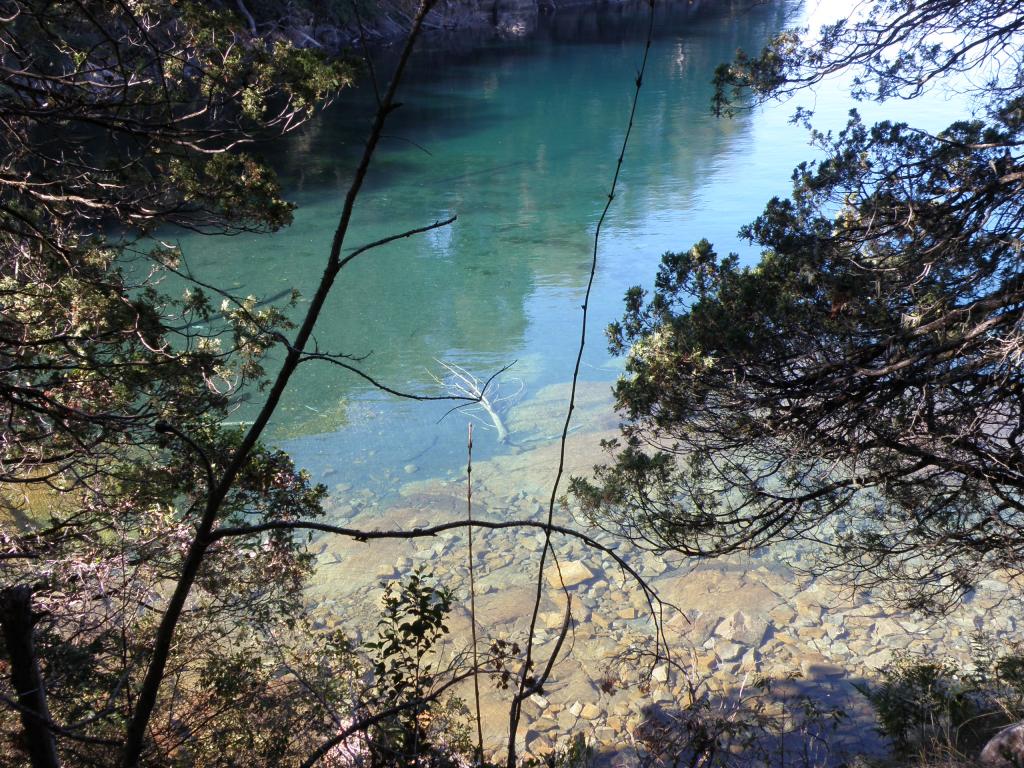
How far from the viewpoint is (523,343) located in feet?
41.3

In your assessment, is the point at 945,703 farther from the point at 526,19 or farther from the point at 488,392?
the point at 526,19

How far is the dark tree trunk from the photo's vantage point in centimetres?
146

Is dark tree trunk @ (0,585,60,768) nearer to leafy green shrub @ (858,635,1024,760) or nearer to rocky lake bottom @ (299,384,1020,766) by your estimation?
leafy green shrub @ (858,635,1024,760)

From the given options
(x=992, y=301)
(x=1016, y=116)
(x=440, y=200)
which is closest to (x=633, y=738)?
(x=992, y=301)

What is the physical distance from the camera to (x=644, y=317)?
5.86 metres

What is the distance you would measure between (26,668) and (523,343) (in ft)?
36.7

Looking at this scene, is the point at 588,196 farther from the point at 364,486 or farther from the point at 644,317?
the point at 644,317

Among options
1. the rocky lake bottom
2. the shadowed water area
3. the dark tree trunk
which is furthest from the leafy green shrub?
the dark tree trunk

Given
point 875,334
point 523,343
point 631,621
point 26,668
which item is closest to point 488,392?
point 523,343

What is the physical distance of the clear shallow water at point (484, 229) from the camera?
11039mm

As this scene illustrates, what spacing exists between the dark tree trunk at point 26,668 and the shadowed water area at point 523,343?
108 cm

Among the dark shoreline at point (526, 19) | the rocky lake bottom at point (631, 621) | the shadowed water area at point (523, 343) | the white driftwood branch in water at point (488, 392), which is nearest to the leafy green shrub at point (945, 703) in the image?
the rocky lake bottom at point (631, 621)

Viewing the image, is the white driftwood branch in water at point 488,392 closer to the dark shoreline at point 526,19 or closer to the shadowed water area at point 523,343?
the shadowed water area at point 523,343

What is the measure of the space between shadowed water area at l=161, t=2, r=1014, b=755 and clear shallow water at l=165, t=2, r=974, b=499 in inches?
2.3
